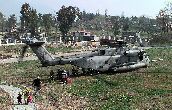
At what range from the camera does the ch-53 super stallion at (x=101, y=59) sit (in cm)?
4200

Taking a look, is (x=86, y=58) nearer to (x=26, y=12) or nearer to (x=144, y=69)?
(x=144, y=69)

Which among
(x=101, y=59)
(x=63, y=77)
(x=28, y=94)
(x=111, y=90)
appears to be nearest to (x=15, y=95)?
(x=28, y=94)

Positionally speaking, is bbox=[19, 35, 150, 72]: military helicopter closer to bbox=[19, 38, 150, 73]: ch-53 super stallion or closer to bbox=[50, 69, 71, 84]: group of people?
bbox=[19, 38, 150, 73]: ch-53 super stallion

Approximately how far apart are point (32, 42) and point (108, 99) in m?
13.7

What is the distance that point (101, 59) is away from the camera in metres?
43.2

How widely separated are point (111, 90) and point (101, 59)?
8.77m

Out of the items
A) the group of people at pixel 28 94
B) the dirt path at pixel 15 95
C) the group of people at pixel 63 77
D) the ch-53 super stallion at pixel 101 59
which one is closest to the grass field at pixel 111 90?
the group of people at pixel 28 94

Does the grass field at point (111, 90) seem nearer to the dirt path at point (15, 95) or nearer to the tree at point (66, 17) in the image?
the dirt path at point (15, 95)

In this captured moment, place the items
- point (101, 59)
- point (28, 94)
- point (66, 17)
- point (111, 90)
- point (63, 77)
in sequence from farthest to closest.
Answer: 1. point (66, 17)
2. point (101, 59)
3. point (63, 77)
4. point (111, 90)
5. point (28, 94)

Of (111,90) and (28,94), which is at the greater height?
(28,94)

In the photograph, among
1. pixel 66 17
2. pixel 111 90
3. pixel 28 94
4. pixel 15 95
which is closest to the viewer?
pixel 28 94

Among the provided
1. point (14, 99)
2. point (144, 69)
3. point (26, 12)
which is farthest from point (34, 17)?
point (14, 99)

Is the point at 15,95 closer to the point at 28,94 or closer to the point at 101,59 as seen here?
the point at 28,94

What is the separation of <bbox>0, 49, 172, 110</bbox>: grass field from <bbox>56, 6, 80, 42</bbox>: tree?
98676 millimetres
